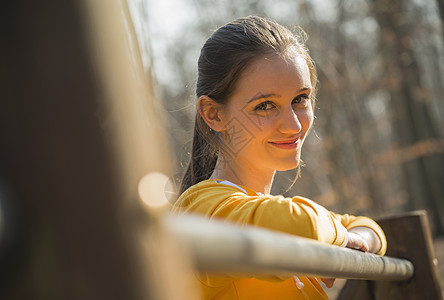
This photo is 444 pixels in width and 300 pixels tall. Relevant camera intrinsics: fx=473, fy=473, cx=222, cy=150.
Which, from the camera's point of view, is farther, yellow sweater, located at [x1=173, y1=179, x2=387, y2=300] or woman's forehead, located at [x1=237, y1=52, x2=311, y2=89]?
woman's forehead, located at [x1=237, y1=52, x2=311, y2=89]

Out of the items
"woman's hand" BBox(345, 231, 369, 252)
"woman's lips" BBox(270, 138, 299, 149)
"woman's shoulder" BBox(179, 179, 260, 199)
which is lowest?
"woman's hand" BBox(345, 231, 369, 252)

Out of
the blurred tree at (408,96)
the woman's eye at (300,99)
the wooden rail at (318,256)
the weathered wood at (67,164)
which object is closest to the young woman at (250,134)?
the woman's eye at (300,99)

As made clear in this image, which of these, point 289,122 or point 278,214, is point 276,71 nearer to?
point 289,122

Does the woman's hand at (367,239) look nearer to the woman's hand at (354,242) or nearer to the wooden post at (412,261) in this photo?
the woman's hand at (354,242)

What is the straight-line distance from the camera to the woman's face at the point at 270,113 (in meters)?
1.59

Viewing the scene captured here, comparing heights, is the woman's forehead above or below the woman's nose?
above

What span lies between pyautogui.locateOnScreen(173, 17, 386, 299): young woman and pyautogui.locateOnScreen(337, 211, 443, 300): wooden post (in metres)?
0.21

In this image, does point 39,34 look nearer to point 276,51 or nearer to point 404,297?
point 276,51

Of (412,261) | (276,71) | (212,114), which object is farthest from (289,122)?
(412,261)

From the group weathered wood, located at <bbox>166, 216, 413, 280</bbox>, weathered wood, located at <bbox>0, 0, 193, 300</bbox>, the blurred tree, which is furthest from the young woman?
the blurred tree

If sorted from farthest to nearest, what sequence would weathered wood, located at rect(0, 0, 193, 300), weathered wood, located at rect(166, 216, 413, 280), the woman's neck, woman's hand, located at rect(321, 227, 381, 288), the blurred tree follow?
the blurred tree < the woman's neck < woman's hand, located at rect(321, 227, 381, 288) < weathered wood, located at rect(166, 216, 413, 280) < weathered wood, located at rect(0, 0, 193, 300)

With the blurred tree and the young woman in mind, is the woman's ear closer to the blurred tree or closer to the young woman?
the young woman

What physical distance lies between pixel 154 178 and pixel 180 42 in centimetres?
1317

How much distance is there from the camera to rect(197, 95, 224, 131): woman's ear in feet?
5.91
